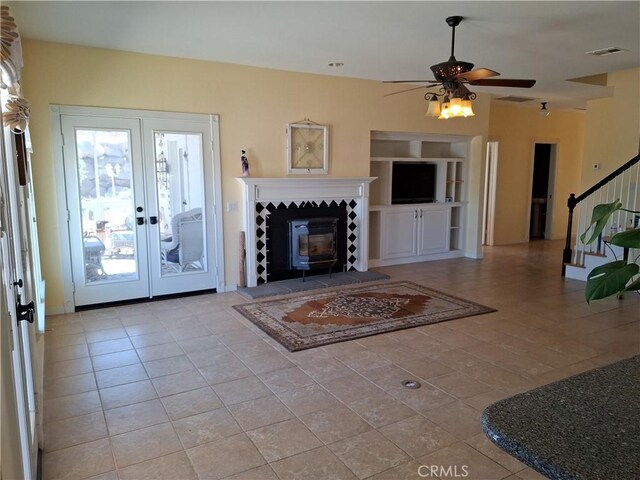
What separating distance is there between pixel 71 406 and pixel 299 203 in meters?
3.84

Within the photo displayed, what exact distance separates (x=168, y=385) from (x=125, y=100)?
3.25 metres

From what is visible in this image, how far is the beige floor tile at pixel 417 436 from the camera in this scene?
256 centimetres

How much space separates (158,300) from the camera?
547cm

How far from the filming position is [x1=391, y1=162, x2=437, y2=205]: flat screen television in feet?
24.6

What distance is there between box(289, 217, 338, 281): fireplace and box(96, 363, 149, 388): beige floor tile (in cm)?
284

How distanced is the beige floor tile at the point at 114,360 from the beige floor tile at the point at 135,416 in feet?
2.42

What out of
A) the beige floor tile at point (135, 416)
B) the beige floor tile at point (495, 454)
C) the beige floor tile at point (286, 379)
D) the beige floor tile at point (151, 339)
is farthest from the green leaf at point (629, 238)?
the beige floor tile at point (151, 339)

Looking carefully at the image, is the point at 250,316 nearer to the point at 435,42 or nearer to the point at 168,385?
the point at 168,385

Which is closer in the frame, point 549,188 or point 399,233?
point 399,233

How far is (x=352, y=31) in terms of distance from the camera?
169 inches

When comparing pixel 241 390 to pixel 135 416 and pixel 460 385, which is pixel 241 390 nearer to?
pixel 135 416

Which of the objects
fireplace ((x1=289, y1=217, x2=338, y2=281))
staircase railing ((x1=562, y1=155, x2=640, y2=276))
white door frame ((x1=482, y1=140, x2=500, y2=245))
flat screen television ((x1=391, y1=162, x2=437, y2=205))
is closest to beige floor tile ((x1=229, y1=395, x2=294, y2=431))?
fireplace ((x1=289, y1=217, x2=338, y2=281))

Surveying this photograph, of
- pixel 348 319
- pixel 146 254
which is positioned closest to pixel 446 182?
pixel 348 319

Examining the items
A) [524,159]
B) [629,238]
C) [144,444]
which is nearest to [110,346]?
[144,444]
